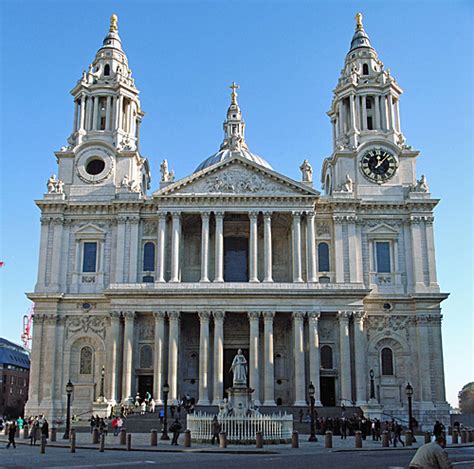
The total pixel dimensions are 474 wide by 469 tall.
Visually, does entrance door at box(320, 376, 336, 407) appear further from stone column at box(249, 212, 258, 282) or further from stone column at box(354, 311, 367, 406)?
stone column at box(249, 212, 258, 282)

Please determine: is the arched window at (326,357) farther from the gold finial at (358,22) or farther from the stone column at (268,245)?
the gold finial at (358,22)

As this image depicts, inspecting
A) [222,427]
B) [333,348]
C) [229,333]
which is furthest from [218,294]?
[222,427]

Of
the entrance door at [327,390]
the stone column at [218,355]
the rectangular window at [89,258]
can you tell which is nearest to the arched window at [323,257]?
the entrance door at [327,390]

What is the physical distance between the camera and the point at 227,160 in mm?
56406

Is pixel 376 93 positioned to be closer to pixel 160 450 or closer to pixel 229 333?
pixel 229 333

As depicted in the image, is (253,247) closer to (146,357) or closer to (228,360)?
(228,360)

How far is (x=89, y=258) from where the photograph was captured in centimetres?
5759

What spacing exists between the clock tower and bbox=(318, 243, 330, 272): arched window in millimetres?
4458

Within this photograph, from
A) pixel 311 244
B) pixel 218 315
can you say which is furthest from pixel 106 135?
pixel 311 244

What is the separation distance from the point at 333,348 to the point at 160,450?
26980mm

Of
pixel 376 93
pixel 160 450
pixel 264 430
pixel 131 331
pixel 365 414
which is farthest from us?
pixel 376 93

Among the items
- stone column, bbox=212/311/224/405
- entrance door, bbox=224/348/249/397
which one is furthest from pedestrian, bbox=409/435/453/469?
entrance door, bbox=224/348/249/397

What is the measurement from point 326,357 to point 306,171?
619 inches

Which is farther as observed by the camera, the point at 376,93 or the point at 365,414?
the point at 376,93
